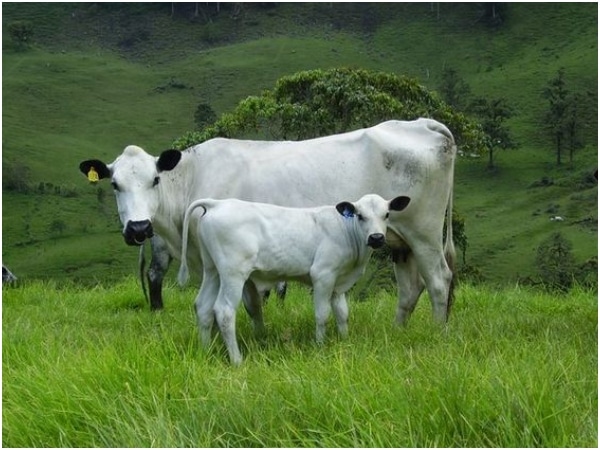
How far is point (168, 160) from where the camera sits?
26.5 ft

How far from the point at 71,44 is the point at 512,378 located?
134m

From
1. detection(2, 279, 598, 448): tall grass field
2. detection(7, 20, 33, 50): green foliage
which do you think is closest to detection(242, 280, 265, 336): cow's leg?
detection(2, 279, 598, 448): tall grass field

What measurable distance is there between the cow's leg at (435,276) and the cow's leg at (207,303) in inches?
98.6

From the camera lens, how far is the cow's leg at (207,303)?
7.43 m

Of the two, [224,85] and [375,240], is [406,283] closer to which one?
[375,240]

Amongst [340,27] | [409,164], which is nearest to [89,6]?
[340,27]

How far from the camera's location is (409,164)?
8.82 metres

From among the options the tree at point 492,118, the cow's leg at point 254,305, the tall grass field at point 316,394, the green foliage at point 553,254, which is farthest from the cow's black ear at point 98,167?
the tree at point 492,118

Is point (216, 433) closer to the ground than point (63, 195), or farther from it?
farther from it

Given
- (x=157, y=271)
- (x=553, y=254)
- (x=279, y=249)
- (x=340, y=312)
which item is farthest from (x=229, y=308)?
(x=553, y=254)

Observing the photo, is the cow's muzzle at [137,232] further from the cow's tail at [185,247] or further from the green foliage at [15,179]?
the green foliage at [15,179]

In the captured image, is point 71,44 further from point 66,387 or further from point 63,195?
point 66,387

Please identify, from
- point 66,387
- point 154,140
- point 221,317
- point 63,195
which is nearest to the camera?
point 66,387

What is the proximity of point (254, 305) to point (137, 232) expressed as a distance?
1.31m
